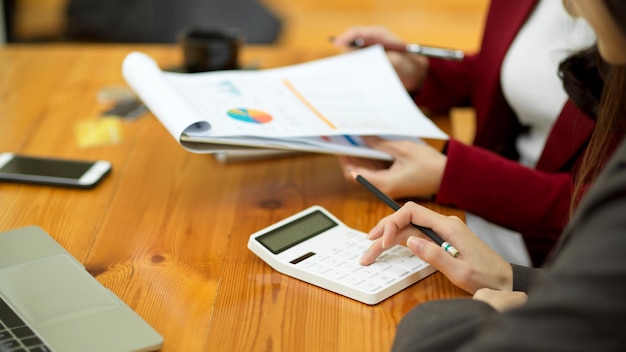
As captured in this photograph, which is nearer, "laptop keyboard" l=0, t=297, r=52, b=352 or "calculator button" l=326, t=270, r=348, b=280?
"laptop keyboard" l=0, t=297, r=52, b=352

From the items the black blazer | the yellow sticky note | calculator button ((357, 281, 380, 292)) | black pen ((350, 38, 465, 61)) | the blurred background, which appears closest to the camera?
the black blazer

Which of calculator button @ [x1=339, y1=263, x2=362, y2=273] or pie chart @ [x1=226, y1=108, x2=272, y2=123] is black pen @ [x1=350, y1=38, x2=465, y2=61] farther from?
calculator button @ [x1=339, y1=263, x2=362, y2=273]

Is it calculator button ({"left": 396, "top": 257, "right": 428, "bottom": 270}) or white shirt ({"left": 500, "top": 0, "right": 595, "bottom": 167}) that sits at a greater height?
white shirt ({"left": 500, "top": 0, "right": 595, "bottom": 167})

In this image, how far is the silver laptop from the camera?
69 cm

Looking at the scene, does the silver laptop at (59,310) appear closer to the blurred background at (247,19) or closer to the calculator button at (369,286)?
the calculator button at (369,286)

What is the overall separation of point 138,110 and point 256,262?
0.52 meters

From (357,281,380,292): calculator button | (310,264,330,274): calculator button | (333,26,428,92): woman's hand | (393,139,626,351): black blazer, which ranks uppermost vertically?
(393,139,626,351): black blazer

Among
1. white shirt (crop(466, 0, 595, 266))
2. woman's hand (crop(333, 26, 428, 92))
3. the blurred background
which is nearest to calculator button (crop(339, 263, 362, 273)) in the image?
white shirt (crop(466, 0, 595, 266))

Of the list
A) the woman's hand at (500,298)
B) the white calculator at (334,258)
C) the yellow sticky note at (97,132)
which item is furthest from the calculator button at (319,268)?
the yellow sticky note at (97,132)

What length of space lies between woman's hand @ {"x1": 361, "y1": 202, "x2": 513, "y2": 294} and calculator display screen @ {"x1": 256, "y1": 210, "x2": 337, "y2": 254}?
0.08 meters

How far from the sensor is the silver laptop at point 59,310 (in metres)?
0.69

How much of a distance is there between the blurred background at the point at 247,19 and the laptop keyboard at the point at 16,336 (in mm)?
1610

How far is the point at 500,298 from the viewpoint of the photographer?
2.45 ft

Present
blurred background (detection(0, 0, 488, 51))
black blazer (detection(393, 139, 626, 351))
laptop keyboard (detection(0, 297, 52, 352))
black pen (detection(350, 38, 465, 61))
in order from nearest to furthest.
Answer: black blazer (detection(393, 139, 626, 351)), laptop keyboard (detection(0, 297, 52, 352)), black pen (detection(350, 38, 465, 61)), blurred background (detection(0, 0, 488, 51))
